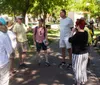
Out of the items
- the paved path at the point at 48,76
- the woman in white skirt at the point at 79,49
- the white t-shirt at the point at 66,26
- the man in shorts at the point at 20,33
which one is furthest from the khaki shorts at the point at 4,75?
the white t-shirt at the point at 66,26

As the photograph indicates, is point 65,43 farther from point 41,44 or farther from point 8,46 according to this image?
point 8,46

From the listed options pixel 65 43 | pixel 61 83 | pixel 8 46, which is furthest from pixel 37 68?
pixel 8 46

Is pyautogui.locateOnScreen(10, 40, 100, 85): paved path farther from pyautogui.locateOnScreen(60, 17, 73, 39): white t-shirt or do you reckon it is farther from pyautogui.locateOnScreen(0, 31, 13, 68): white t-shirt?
pyautogui.locateOnScreen(0, 31, 13, 68): white t-shirt

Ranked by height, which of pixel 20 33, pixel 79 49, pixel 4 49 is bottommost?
pixel 79 49

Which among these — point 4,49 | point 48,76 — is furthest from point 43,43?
point 4,49

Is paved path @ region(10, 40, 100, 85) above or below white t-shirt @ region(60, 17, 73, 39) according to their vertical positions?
below

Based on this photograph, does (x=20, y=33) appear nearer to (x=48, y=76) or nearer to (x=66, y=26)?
(x=66, y=26)

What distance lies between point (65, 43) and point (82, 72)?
262cm

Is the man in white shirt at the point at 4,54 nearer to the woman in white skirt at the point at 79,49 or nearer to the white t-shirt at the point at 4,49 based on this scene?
the white t-shirt at the point at 4,49

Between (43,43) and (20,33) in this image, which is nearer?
(20,33)

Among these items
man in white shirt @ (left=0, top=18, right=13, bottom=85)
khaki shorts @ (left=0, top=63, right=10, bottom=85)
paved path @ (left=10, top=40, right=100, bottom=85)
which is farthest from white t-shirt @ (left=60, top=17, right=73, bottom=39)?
khaki shorts @ (left=0, top=63, right=10, bottom=85)

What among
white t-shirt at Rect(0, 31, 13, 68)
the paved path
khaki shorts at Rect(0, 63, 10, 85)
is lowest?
the paved path

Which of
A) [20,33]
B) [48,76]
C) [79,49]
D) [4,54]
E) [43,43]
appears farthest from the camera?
[43,43]

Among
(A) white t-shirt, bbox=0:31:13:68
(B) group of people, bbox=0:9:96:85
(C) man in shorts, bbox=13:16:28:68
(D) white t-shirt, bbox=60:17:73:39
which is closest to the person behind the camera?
Answer: (A) white t-shirt, bbox=0:31:13:68
